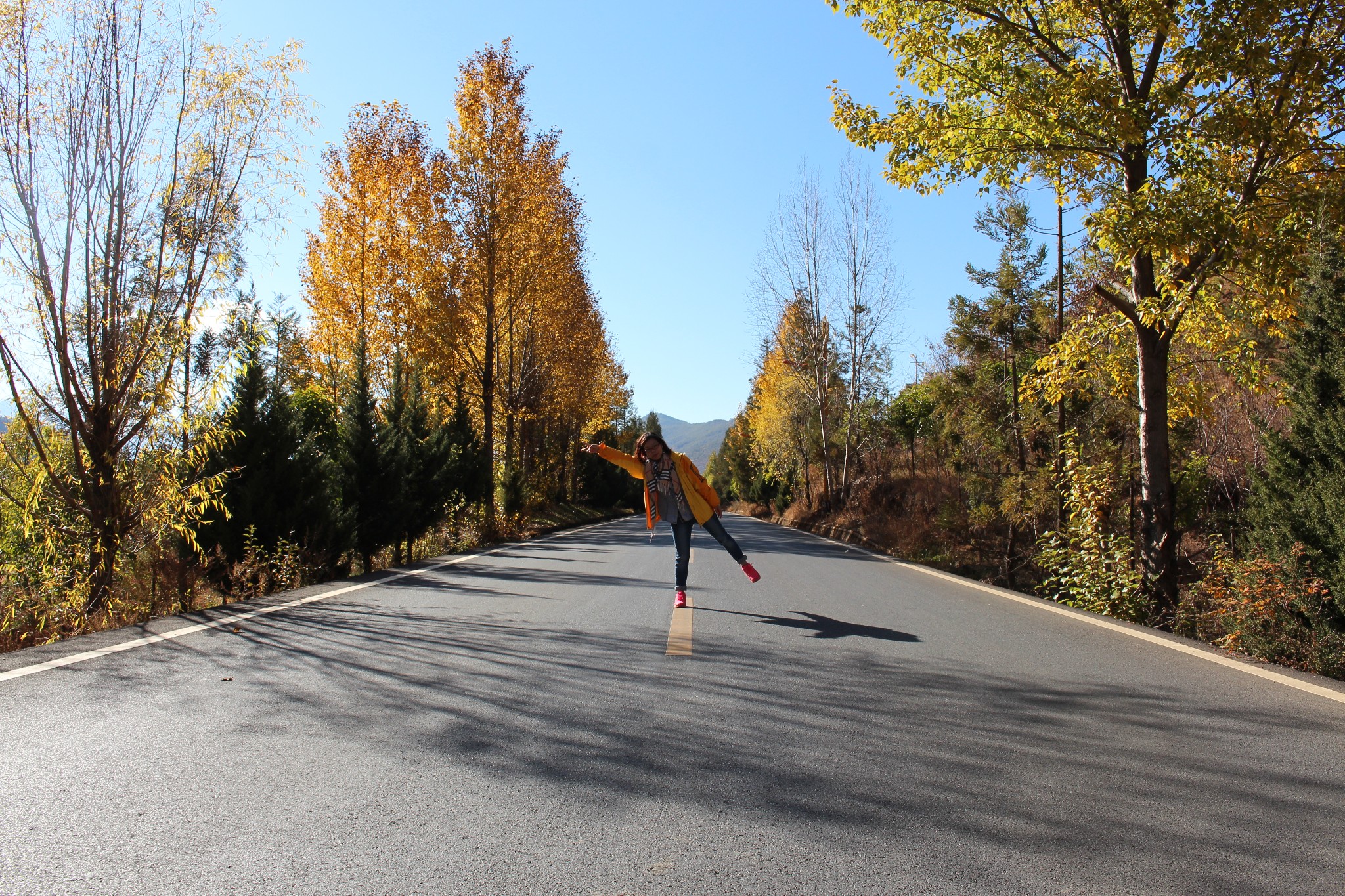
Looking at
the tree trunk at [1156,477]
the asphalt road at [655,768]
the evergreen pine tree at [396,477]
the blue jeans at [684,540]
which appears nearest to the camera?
the asphalt road at [655,768]

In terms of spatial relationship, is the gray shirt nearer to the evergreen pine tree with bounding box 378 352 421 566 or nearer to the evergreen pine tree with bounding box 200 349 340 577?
the evergreen pine tree with bounding box 200 349 340 577

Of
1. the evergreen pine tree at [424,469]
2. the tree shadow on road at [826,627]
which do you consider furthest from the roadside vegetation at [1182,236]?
the evergreen pine tree at [424,469]

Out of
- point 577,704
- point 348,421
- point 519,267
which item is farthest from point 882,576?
point 519,267

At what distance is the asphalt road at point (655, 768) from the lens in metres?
2.73

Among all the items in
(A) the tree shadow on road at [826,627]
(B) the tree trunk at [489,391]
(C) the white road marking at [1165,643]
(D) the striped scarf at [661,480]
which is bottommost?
(C) the white road marking at [1165,643]

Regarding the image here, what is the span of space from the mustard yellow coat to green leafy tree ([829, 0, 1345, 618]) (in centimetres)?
443

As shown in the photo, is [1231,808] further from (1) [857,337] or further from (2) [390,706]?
(1) [857,337]

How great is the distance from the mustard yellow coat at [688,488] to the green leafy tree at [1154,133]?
14.5ft

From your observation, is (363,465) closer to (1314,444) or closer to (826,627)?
(826,627)

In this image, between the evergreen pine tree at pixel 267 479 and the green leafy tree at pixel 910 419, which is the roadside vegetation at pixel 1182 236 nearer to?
the evergreen pine tree at pixel 267 479

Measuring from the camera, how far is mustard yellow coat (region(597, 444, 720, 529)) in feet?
28.6

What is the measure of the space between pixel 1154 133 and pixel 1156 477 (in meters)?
3.64

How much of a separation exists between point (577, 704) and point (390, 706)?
1.03 meters

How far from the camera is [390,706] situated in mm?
4535
